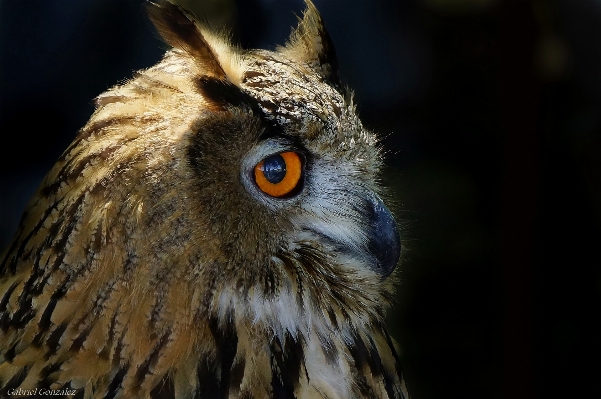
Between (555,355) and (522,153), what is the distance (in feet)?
3.06

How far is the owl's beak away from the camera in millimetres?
1106

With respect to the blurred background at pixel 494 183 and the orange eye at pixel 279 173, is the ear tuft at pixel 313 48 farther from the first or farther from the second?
the blurred background at pixel 494 183

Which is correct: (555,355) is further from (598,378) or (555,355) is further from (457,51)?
(457,51)

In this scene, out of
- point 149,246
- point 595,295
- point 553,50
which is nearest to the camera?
point 149,246

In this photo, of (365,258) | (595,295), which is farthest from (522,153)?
(365,258)

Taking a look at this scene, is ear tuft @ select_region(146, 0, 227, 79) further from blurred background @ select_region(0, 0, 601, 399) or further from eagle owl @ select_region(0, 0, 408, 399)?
blurred background @ select_region(0, 0, 601, 399)

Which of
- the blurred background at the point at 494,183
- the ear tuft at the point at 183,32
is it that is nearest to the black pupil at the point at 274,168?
the ear tuft at the point at 183,32

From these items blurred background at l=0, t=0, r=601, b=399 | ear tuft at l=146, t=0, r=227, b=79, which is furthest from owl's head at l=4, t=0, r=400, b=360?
blurred background at l=0, t=0, r=601, b=399

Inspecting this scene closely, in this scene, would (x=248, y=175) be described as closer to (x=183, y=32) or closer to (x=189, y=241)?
(x=189, y=241)

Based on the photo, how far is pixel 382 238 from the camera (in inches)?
43.7

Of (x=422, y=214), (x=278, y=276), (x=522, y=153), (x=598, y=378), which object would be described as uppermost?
(x=522, y=153)

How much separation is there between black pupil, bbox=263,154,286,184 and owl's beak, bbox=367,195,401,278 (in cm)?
22

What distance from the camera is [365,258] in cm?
111

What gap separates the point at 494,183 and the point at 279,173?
1.67 m
